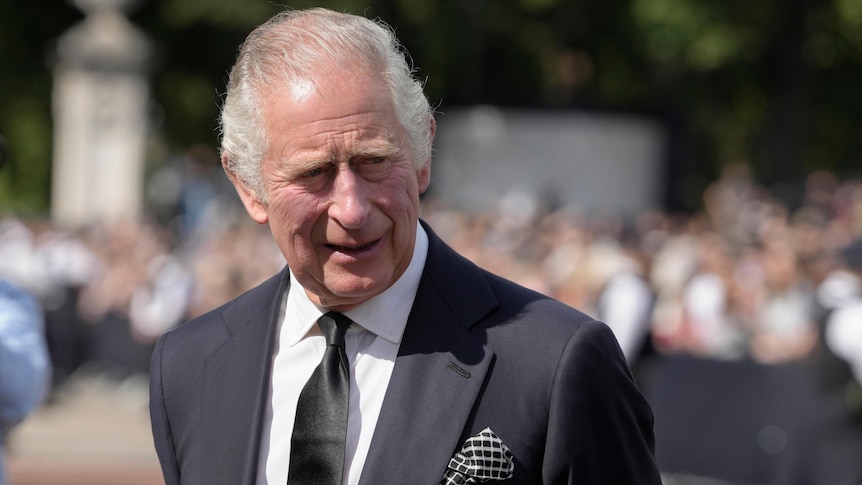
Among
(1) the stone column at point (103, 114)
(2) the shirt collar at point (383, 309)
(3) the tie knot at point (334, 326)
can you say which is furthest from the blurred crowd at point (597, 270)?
(3) the tie knot at point (334, 326)

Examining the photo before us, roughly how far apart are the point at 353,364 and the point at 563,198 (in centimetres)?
2068

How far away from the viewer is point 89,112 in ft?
86.9

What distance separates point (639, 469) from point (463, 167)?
2102cm

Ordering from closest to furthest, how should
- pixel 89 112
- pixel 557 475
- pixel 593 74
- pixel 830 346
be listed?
pixel 557 475
pixel 830 346
pixel 89 112
pixel 593 74

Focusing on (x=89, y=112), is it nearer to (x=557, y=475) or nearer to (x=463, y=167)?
(x=463, y=167)

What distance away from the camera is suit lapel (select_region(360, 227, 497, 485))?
280cm

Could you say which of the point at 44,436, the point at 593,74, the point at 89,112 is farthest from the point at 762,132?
the point at 44,436

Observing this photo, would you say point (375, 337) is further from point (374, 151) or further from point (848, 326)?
point (848, 326)

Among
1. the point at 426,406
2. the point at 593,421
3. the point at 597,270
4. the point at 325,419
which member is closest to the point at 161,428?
the point at 325,419

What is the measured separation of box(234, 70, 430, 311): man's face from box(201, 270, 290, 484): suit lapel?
24 centimetres

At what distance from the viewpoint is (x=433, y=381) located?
2.89m

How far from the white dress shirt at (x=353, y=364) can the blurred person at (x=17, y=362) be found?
1363 millimetres

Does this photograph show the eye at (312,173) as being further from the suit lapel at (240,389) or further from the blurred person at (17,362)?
the blurred person at (17,362)

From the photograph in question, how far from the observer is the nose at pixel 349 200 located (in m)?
2.82
